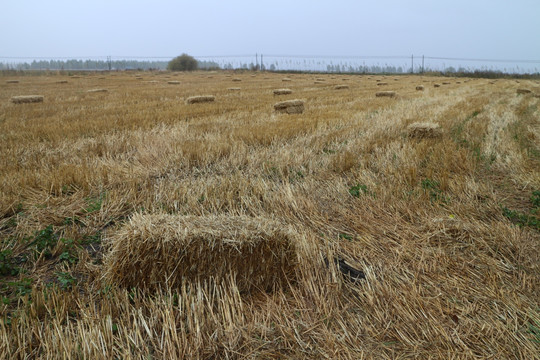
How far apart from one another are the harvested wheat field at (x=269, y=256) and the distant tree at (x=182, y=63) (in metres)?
68.8

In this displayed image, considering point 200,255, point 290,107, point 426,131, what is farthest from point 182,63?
point 200,255

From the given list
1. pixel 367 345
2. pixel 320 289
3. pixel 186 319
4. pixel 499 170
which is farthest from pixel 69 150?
pixel 499 170

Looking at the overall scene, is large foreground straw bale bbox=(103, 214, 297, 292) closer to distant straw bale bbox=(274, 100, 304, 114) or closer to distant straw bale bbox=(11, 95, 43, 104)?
distant straw bale bbox=(274, 100, 304, 114)

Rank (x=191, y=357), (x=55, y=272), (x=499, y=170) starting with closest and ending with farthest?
→ (x=191, y=357)
(x=55, y=272)
(x=499, y=170)

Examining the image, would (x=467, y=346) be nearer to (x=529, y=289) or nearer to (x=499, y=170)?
(x=529, y=289)

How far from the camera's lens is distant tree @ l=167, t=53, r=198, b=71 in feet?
223

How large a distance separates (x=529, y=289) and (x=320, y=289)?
1260 mm

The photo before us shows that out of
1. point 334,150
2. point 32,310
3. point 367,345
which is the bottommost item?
point 367,345

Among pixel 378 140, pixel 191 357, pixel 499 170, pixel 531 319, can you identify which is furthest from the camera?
pixel 378 140

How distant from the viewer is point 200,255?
211cm

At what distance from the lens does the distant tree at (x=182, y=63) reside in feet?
223

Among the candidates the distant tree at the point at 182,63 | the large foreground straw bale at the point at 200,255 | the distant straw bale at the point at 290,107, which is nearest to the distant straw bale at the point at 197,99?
the distant straw bale at the point at 290,107

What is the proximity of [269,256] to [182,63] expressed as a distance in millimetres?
72627

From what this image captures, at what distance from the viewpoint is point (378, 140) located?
5.94 meters
